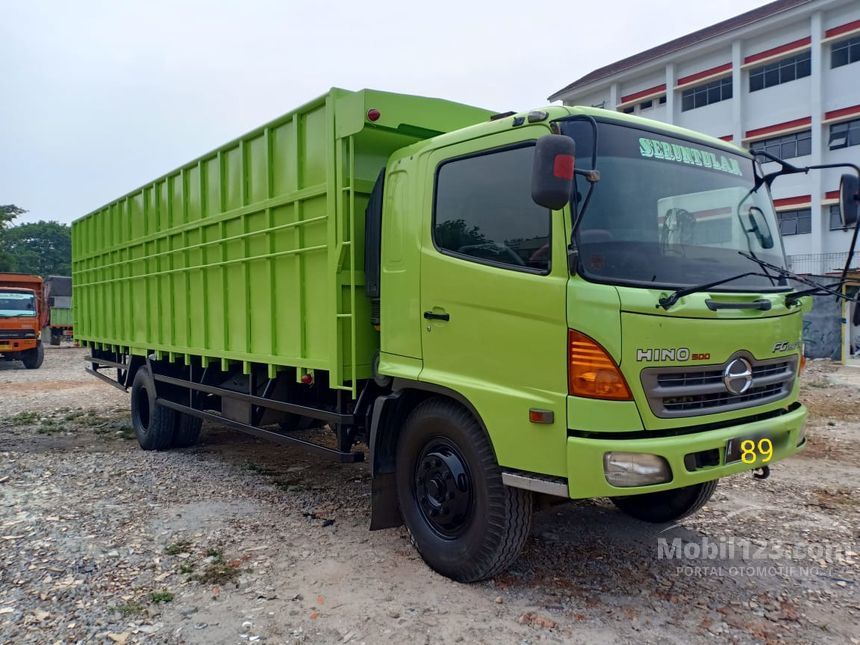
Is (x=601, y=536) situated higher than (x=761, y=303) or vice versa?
(x=761, y=303)

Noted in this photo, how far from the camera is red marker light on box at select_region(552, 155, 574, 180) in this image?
117 inches

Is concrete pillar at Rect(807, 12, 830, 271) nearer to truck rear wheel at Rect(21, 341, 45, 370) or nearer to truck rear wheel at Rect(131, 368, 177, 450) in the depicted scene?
truck rear wheel at Rect(131, 368, 177, 450)

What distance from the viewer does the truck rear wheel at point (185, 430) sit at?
749 centimetres

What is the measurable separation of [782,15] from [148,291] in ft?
80.6

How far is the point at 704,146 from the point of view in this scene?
3902 mm

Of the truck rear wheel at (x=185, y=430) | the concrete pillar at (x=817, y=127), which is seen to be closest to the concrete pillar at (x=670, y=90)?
the concrete pillar at (x=817, y=127)

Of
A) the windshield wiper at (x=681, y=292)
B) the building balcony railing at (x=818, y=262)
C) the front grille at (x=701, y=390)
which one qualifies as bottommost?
the front grille at (x=701, y=390)

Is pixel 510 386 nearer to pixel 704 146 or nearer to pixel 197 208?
pixel 704 146

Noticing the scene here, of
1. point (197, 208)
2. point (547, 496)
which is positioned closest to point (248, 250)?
point (197, 208)

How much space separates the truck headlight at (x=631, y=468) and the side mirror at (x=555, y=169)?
1.21 metres

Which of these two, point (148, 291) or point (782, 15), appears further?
point (782, 15)

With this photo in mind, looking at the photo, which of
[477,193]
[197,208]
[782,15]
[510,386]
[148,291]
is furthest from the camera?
[782,15]

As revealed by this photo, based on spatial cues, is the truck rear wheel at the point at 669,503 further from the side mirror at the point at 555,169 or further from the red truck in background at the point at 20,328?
the red truck in background at the point at 20,328

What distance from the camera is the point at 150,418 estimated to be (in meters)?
7.54
